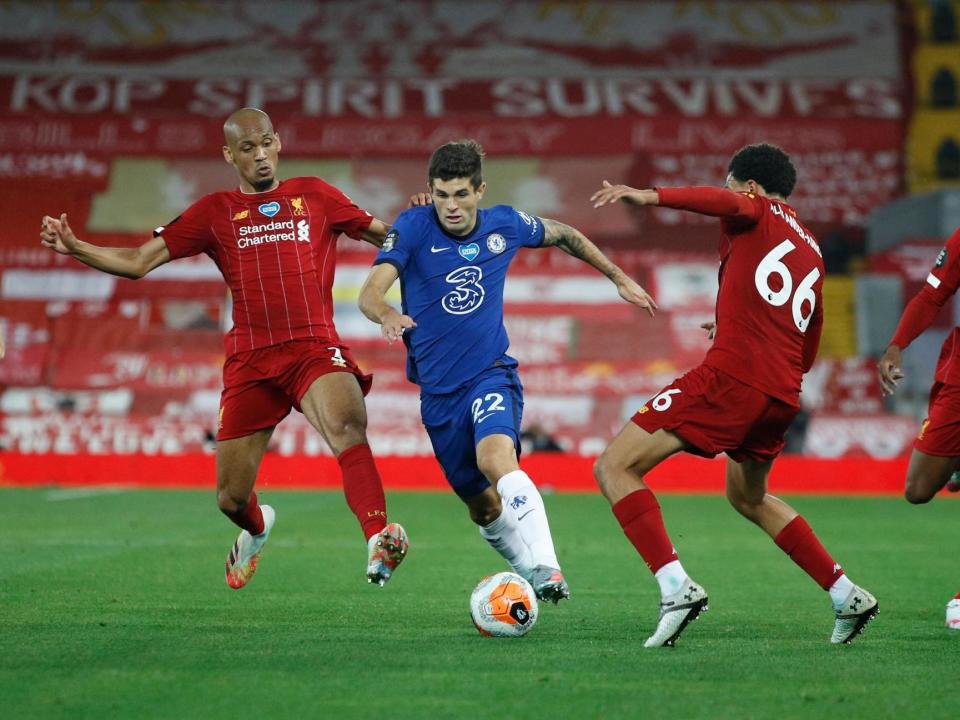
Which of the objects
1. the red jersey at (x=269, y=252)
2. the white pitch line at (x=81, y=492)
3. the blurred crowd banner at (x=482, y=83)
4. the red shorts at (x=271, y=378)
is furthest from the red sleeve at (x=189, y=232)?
the blurred crowd banner at (x=482, y=83)

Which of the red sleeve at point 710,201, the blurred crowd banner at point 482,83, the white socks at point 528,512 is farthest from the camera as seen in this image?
the blurred crowd banner at point 482,83

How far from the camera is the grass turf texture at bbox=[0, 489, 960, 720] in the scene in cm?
437

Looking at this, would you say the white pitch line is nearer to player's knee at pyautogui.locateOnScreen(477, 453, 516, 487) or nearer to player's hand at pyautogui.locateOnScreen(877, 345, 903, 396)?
player's knee at pyautogui.locateOnScreen(477, 453, 516, 487)

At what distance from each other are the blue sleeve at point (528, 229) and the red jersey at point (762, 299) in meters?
1.09

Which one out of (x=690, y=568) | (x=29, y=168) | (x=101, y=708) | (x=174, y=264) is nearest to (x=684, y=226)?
(x=174, y=264)

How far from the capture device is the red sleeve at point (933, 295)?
6762mm

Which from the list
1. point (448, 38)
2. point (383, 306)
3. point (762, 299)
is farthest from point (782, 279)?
point (448, 38)

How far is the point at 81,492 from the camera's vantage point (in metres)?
16.5

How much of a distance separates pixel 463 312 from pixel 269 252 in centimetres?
108

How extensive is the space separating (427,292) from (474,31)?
23.2 meters

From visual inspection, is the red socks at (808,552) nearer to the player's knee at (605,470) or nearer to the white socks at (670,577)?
the white socks at (670,577)

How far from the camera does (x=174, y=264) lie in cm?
2456

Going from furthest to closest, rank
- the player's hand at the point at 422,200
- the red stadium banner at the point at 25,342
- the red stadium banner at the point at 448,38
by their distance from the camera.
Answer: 1. the red stadium banner at the point at 448,38
2. the red stadium banner at the point at 25,342
3. the player's hand at the point at 422,200

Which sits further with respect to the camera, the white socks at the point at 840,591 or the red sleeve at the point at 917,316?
the red sleeve at the point at 917,316
